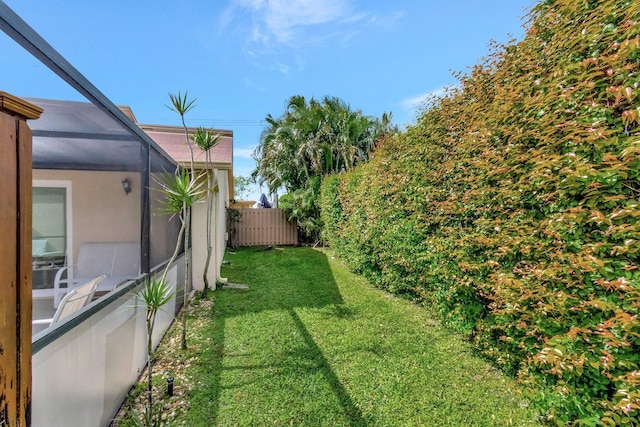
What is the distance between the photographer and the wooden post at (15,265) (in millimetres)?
938

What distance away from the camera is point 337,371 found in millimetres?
3281

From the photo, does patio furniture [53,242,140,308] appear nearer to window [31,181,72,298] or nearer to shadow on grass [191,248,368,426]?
window [31,181,72,298]

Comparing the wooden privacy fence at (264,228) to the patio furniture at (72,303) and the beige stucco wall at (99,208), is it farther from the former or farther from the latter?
the patio furniture at (72,303)

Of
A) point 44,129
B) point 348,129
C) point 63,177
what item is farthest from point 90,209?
point 348,129

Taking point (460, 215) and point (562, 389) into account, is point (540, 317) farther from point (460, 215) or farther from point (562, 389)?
point (460, 215)

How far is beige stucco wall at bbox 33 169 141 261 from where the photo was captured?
5.47 meters

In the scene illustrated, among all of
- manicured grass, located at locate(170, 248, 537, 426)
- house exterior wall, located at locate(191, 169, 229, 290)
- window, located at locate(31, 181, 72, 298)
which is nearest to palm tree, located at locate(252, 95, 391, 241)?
house exterior wall, located at locate(191, 169, 229, 290)

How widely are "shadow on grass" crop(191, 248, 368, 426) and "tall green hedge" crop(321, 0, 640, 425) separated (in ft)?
5.53

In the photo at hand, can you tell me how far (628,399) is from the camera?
5.44ft

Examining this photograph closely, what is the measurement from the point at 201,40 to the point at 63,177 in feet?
17.8

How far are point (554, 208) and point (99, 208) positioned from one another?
7105 millimetres

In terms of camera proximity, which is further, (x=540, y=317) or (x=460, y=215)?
(x=460, y=215)

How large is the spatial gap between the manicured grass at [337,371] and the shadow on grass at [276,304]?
0.05 feet

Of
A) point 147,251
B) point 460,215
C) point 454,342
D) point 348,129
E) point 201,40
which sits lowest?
point 454,342
